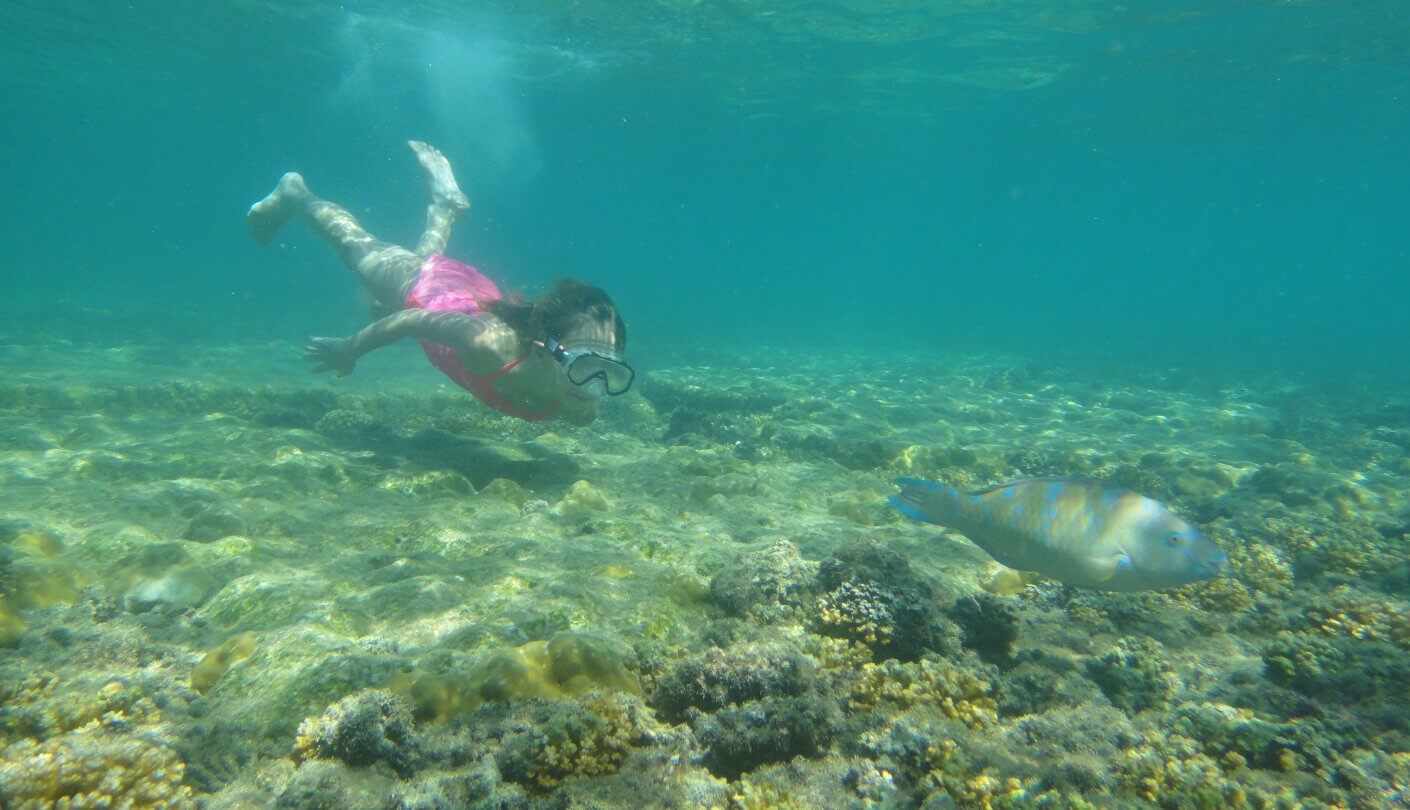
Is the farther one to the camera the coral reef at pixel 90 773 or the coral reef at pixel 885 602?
the coral reef at pixel 885 602

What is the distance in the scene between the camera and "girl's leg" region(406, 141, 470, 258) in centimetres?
997

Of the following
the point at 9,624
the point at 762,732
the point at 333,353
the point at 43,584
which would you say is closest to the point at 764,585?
the point at 762,732

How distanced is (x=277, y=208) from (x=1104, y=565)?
1182 centimetres

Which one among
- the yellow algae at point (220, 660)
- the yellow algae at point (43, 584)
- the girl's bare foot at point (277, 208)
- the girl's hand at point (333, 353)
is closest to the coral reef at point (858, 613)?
the yellow algae at point (220, 660)

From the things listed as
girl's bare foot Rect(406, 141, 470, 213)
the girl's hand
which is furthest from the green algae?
girl's bare foot Rect(406, 141, 470, 213)

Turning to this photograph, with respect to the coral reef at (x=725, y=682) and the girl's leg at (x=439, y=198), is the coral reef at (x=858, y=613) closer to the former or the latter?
the coral reef at (x=725, y=682)

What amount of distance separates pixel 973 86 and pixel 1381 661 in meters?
34.3

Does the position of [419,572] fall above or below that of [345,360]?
below

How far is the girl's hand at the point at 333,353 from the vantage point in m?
6.92

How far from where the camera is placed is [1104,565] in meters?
3.72

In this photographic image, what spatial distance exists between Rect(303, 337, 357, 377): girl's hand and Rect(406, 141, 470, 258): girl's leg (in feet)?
10.3

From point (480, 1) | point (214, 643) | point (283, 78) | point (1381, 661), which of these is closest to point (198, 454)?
point (214, 643)

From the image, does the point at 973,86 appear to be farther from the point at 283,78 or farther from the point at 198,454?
the point at 283,78

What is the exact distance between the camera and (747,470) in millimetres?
8234
